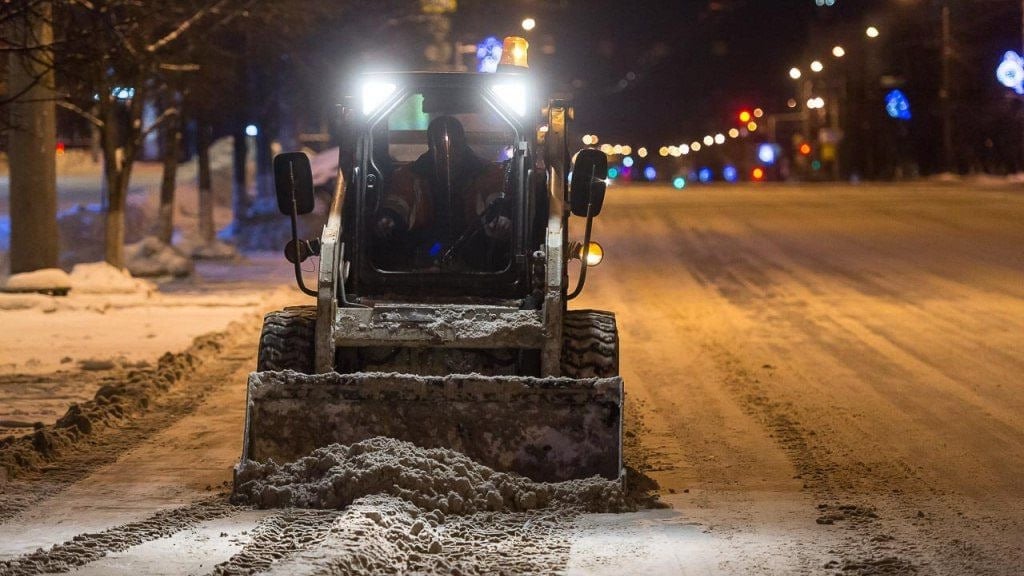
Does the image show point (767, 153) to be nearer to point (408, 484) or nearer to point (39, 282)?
point (39, 282)

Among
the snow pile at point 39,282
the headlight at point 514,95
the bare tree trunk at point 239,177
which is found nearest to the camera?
the headlight at point 514,95

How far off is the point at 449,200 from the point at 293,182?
104 centimetres

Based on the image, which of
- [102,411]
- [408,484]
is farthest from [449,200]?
[102,411]

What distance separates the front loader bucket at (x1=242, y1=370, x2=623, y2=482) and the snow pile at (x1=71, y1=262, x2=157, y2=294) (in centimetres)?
1247

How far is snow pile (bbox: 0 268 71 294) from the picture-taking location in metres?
19.4

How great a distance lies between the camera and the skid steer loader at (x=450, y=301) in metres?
8.09

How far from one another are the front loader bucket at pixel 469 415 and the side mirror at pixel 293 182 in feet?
3.56

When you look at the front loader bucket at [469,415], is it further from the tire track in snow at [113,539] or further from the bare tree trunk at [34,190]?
the bare tree trunk at [34,190]

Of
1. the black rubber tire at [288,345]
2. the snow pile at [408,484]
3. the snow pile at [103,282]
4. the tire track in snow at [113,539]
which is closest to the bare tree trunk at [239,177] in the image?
the snow pile at [103,282]

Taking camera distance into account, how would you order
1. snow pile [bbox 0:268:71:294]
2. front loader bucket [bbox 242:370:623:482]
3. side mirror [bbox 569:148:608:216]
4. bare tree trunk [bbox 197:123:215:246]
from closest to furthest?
front loader bucket [bbox 242:370:623:482] → side mirror [bbox 569:148:608:216] → snow pile [bbox 0:268:71:294] → bare tree trunk [bbox 197:123:215:246]

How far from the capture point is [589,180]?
8.52 meters

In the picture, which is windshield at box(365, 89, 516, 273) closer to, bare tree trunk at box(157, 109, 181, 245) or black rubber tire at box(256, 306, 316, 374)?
black rubber tire at box(256, 306, 316, 374)

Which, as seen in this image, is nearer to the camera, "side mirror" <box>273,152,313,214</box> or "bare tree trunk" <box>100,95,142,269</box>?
"side mirror" <box>273,152,313,214</box>

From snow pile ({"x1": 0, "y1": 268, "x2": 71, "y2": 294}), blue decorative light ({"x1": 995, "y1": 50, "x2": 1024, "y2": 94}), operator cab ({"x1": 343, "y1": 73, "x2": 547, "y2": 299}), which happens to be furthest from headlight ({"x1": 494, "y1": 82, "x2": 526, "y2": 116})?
blue decorative light ({"x1": 995, "y1": 50, "x2": 1024, "y2": 94})
